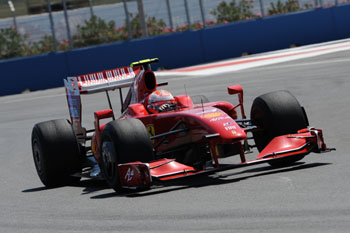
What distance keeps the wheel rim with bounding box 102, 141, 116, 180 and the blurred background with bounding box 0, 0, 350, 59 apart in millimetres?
18597

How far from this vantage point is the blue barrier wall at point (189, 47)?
2589cm

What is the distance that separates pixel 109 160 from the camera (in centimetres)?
798

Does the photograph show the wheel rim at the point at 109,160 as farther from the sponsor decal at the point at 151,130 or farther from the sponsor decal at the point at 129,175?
the sponsor decal at the point at 151,130

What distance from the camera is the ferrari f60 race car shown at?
25.1 ft

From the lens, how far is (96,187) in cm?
888

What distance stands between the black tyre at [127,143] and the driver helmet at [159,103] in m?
1.05

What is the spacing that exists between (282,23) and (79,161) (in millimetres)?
20679

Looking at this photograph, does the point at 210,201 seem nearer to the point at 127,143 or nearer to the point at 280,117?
the point at 127,143

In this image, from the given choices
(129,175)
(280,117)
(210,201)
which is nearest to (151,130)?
(129,175)

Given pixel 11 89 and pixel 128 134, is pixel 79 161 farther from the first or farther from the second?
pixel 11 89

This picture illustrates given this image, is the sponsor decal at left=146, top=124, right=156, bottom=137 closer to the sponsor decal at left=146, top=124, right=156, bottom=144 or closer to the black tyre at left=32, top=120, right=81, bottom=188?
the sponsor decal at left=146, top=124, right=156, bottom=144

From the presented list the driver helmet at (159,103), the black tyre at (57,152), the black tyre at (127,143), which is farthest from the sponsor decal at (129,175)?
the black tyre at (57,152)

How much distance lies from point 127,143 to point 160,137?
692 mm

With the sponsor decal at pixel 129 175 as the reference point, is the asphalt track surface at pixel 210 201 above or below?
below
